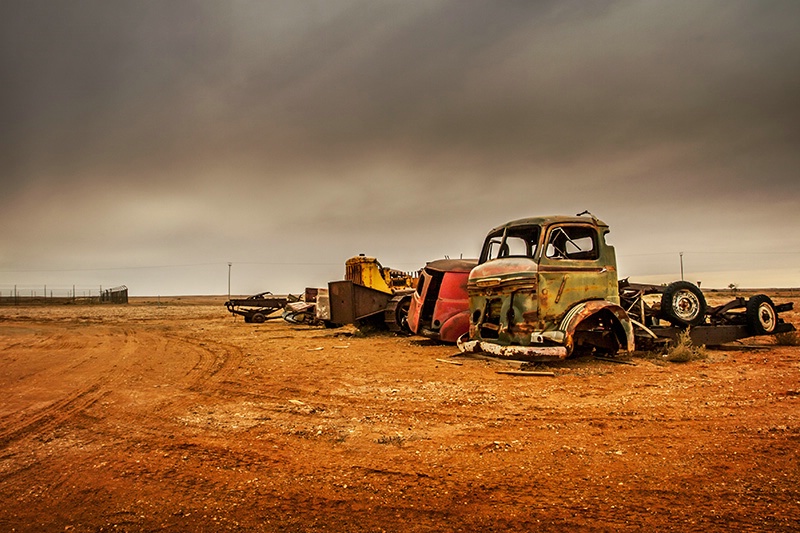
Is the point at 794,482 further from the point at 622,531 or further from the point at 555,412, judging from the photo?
the point at 555,412

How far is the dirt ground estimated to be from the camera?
108 inches

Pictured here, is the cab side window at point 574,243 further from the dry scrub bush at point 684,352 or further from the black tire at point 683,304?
the dry scrub bush at point 684,352

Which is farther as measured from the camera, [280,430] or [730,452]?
[280,430]

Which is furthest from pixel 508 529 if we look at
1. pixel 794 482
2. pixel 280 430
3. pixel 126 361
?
pixel 126 361

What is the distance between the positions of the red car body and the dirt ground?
337 centimetres

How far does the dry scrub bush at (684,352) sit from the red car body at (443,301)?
426 cm

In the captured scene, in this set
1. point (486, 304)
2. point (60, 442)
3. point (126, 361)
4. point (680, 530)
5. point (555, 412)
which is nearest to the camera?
point (680, 530)

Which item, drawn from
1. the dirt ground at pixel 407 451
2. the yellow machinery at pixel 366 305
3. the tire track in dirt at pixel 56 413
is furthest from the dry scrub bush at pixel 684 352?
the tire track in dirt at pixel 56 413

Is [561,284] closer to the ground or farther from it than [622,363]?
farther from it

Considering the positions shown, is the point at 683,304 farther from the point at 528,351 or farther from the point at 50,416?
the point at 50,416

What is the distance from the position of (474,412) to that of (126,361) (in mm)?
7928

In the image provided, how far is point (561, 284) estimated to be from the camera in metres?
8.02

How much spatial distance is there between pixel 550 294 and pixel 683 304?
3.49m

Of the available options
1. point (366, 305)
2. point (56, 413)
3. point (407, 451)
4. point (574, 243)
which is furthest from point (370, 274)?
point (407, 451)
